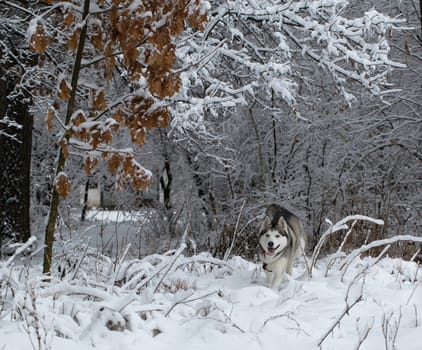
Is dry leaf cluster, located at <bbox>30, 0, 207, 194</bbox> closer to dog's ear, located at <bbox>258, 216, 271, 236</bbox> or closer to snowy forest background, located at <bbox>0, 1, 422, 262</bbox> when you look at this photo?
dog's ear, located at <bbox>258, 216, 271, 236</bbox>

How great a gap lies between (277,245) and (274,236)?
105mm

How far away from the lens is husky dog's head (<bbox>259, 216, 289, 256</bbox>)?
632cm

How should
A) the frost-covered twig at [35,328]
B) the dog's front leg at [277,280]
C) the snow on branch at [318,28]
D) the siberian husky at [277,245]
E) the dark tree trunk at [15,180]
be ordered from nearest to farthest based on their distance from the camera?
the frost-covered twig at [35,328] → the dog's front leg at [277,280] → the siberian husky at [277,245] → the snow on branch at [318,28] → the dark tree trunk at [15,180]

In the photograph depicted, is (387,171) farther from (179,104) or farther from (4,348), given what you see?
(4,348)

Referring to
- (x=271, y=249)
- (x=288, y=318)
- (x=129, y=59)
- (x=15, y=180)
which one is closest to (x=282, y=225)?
(x=271, y=249)

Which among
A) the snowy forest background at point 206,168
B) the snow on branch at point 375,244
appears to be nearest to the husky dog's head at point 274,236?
the snowy forest background at point 206,168

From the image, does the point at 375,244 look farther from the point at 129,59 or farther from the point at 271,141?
the point at 271,141

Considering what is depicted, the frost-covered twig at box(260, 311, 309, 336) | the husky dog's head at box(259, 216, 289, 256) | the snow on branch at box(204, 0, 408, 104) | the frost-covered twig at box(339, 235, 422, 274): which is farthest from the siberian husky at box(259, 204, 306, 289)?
the snow on branch at box(204, 0, 408, 104)

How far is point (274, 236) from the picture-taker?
21.0ft

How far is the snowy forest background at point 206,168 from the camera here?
14.0 feet

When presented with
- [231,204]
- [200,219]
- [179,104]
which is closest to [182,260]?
[179,104]

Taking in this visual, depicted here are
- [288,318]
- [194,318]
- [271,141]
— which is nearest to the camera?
[194,318]

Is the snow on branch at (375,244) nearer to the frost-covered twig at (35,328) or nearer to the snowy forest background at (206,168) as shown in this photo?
the snowy forest background at (206,168)

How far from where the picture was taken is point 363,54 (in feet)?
30.3
